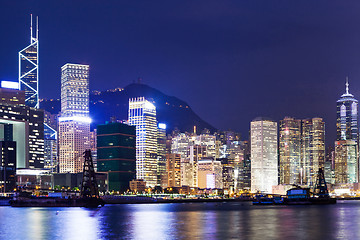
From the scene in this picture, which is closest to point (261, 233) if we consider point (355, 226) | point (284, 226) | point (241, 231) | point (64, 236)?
point (241, 231)

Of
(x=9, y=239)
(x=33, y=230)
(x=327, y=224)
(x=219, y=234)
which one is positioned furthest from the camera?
Result: (x=327, y=224)

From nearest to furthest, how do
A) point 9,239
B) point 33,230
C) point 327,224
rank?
point 9,239
point 33,230
point 327,224

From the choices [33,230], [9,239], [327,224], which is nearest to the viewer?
[9,239]

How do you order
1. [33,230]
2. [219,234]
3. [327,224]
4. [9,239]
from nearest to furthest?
[9,239] → [219,234] → [33,230] → [327,224]

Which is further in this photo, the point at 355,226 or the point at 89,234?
the point at 355,226

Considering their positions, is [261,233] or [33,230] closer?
[261,233]

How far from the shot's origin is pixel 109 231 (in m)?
98.3

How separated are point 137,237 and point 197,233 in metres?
11.5

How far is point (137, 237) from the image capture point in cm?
8850

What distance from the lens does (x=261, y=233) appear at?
309 feet

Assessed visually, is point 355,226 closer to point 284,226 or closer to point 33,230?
point 284,226

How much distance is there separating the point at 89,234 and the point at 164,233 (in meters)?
12.0

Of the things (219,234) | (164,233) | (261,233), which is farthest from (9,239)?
(261,233)

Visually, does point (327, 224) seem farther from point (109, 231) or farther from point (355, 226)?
point (109, 231)
